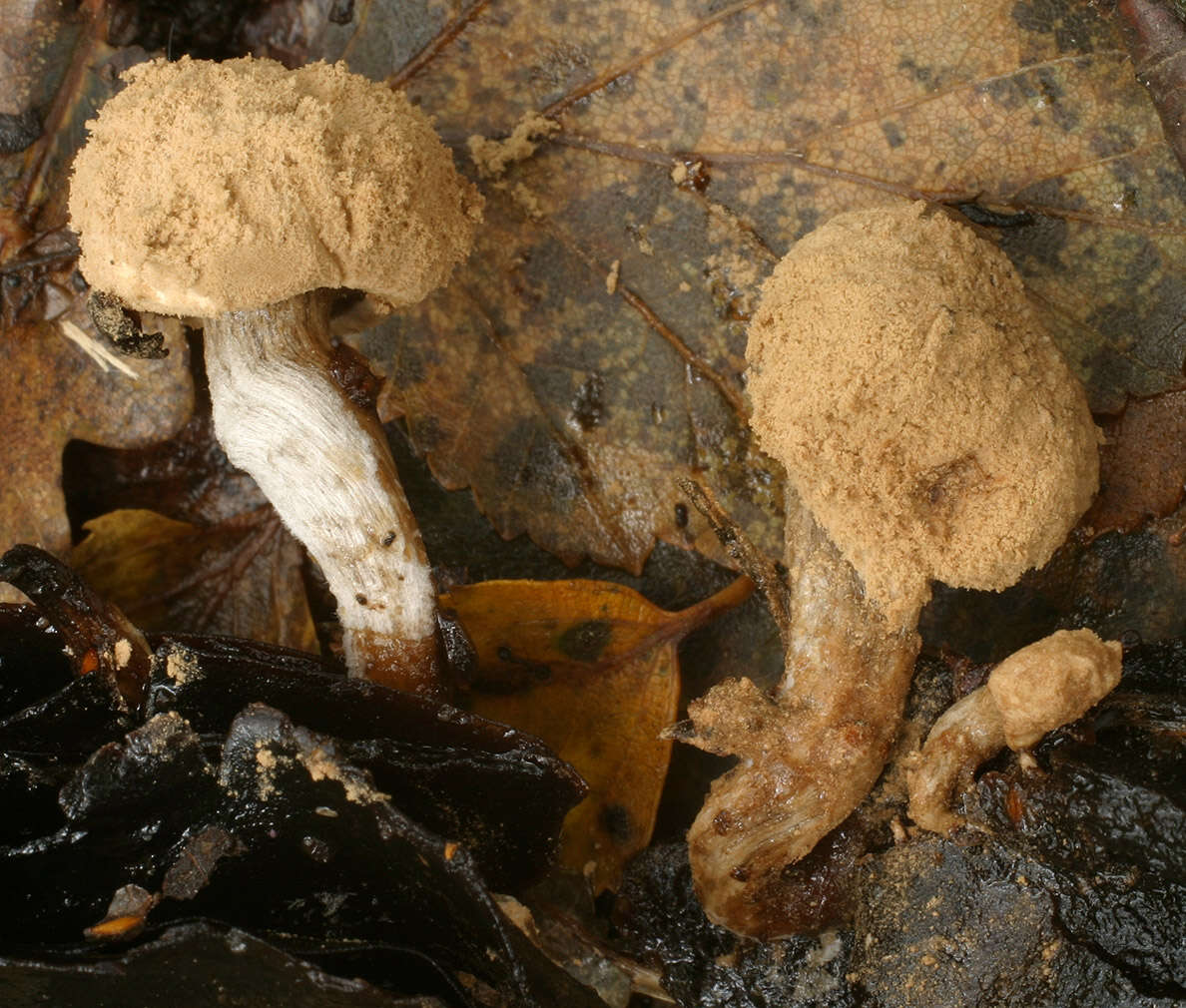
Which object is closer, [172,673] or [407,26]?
[172,673]

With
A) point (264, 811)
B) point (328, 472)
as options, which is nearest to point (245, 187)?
point (328, 472)

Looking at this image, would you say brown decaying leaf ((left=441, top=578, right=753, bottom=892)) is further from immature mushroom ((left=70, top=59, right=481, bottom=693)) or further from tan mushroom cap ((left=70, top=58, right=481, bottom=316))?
tan mushroom cap ((left=70, top=58, right=481, bottom=316))

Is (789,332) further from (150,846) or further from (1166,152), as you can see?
(150,846)

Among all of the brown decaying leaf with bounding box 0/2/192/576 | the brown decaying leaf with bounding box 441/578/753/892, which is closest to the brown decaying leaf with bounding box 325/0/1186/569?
the brown decaying leaf with bounding box 441/578/753/892

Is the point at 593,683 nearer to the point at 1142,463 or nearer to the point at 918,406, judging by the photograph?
the point at 918,406

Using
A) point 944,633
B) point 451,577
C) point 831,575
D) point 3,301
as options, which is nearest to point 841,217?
point 831,575

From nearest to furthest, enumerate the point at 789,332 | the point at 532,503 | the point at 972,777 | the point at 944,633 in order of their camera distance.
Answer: the point at 789,332
the point at 972,777
the point at 944,633
the point at 532,503

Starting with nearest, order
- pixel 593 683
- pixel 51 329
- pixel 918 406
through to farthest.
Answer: pixel 918 406
pixel 593 683
pixel 51 329
